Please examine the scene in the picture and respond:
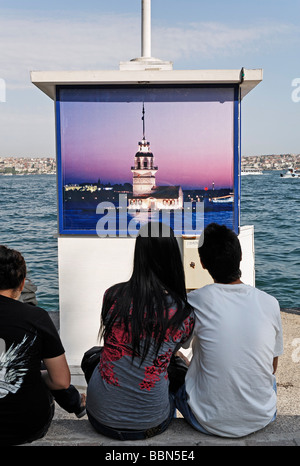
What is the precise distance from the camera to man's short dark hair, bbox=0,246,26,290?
2516 millimetres

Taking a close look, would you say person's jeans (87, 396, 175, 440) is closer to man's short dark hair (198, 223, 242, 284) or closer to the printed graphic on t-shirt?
the printed graphic on t-shirt

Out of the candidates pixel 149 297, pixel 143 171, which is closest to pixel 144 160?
pixel 143 171

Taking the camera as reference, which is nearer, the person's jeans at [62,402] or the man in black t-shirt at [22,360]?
the man in black t-shirt at [22,360]

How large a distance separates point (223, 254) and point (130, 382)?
28.3 inches

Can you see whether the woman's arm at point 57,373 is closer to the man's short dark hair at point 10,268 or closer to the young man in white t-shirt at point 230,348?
the man's short dark hair at point 10,268

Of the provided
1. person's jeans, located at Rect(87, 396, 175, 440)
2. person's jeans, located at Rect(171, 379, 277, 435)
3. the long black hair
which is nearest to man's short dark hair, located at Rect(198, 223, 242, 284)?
the long black hair

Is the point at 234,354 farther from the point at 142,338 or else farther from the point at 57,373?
the point at 57,373

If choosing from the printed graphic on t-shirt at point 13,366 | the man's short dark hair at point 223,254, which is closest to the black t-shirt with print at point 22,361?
the printed graphic on t-shirt at point 13,366

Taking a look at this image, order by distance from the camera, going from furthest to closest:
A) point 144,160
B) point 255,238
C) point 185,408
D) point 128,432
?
point 255,238, point 144,160, point 185,408, point 128,432

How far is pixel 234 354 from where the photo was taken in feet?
8.16

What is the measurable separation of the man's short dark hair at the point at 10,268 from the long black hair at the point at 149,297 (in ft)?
1.39

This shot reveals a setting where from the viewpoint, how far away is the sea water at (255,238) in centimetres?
1550

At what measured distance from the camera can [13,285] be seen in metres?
2.55
